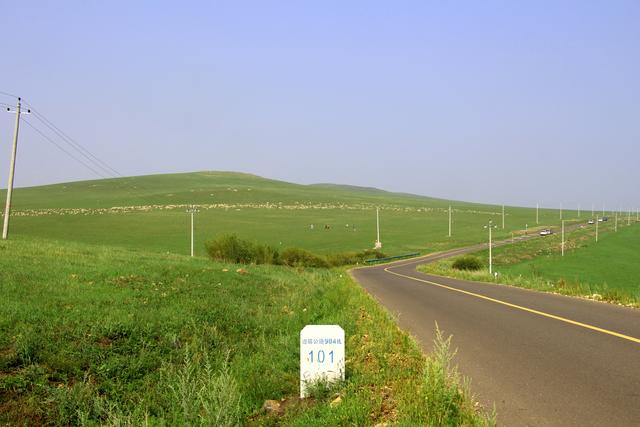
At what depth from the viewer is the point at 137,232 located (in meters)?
79.1

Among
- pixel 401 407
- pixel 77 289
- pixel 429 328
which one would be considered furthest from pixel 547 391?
pixel 77 289

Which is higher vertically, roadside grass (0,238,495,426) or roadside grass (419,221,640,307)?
roadside grass (0,238,495,426)

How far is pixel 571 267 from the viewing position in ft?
167

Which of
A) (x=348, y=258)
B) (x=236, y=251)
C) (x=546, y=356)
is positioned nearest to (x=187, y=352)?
(x=546, y=356)

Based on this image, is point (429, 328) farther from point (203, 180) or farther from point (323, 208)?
point (203, 180)

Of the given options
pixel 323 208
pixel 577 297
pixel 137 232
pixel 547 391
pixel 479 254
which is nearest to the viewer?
pixel 547 391

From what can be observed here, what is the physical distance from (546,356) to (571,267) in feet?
154

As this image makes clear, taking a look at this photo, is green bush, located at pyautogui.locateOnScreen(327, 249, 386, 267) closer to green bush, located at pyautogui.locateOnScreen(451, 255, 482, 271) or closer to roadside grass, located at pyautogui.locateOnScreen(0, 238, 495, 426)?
green bush, located at pyautogui.locateOnScreen(451, 255, 482, 271)

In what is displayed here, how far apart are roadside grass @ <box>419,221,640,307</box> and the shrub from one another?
41.0 ft

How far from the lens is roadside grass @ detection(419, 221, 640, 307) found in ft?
67.3

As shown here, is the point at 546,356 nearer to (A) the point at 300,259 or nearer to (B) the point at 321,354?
(B) the point at 321,354

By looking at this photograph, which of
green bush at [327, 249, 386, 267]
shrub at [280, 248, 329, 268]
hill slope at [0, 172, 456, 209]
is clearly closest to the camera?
shrub at [280, 248, 329, 268]

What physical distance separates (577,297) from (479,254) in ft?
168

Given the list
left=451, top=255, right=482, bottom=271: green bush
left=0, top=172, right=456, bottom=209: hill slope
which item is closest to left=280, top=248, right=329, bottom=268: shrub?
left=451, top=255, right=482, bottom=271: green bush
